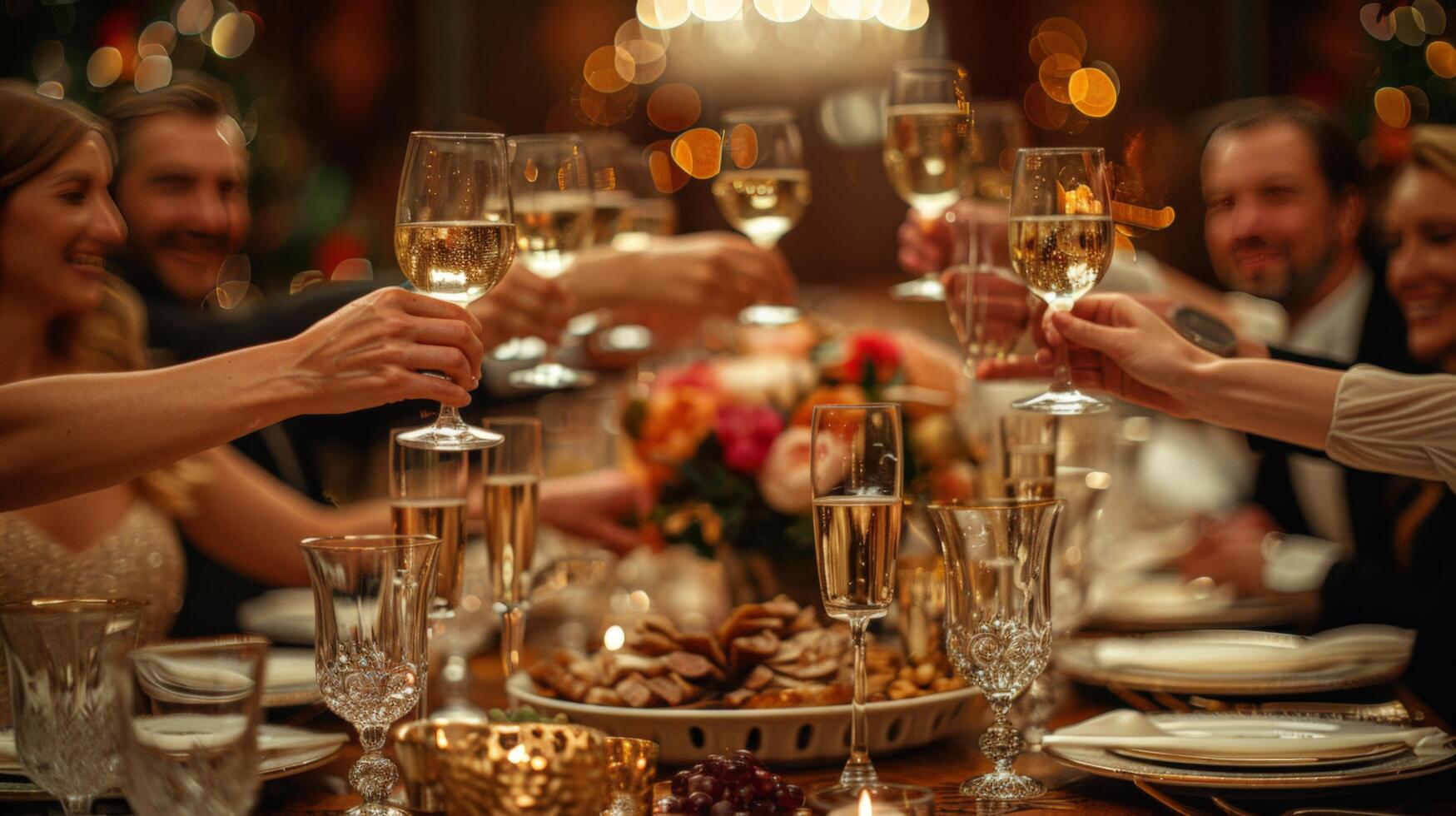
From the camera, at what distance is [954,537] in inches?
49.9

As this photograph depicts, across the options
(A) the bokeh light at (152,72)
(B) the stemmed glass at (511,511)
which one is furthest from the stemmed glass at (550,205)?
(A) the bokeh light at (152,72)

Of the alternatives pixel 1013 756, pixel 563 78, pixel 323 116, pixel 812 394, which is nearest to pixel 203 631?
pixel 812 394

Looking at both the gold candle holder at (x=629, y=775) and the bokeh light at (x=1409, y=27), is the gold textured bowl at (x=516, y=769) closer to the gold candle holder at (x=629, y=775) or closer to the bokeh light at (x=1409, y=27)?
the gold candle holder at (x=629, y=775)

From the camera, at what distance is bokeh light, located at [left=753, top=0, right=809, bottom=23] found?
6543 mm

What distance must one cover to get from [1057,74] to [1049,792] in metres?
6.84

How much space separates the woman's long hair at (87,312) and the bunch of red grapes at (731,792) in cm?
102

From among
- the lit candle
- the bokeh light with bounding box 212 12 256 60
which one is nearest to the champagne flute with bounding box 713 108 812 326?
the lit candle

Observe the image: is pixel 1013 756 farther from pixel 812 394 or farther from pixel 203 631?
pixel 203 631

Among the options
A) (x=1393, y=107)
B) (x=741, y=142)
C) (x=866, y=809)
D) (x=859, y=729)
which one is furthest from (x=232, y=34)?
(x=866, y=809)

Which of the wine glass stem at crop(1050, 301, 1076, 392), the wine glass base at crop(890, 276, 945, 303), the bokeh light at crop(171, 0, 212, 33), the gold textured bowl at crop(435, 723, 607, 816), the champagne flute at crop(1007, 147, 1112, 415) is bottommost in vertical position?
the gold textured bowl at crop(435, 723, 607, 816)

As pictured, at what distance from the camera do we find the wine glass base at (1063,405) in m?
1.40

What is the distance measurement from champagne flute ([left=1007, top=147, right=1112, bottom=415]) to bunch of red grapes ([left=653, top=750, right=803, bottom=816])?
1.55ft

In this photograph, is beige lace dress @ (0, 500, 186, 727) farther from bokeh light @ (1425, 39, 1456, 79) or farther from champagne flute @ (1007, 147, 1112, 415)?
bokeh light @ (1425, 39, 1456, 79)

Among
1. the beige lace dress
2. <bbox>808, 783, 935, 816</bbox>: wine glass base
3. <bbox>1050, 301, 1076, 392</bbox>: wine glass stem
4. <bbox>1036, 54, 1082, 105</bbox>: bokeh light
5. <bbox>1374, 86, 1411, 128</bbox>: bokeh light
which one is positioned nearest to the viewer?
<bbox>808, 783, 935, 816</bbox>: wine glass base
